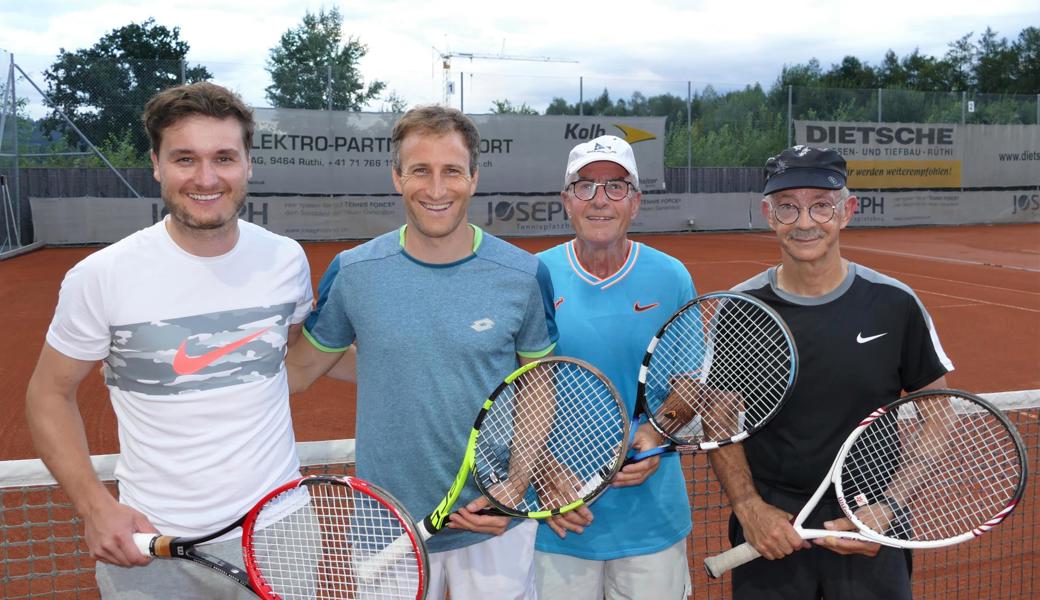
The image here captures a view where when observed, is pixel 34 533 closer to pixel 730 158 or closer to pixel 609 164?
pixel 609 164

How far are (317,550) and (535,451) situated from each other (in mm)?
688

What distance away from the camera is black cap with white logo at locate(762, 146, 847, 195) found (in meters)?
2.66

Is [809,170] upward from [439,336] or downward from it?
upward

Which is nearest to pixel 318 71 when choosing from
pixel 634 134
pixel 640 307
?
pixel 634 134

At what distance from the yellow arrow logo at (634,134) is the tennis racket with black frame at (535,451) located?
787 inches

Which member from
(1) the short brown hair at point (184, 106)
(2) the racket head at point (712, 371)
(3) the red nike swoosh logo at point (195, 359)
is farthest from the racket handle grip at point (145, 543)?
(2) the racket head at point (712, 371)

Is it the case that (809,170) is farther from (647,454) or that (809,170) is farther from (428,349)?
(428,349)

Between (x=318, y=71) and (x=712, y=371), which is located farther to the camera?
(x=318, y=71)

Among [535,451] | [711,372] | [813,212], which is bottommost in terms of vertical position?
[535,451]

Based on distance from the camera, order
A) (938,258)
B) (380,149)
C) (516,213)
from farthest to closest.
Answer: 1. (516,213)
2. (380,149)
3. (938,258)

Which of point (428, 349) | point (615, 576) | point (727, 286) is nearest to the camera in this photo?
point (428, 349)

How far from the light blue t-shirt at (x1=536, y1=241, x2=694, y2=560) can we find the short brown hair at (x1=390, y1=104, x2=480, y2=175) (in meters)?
0.66

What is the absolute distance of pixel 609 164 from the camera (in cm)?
296

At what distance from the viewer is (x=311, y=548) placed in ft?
8.01
